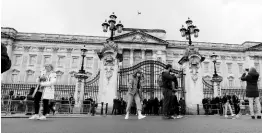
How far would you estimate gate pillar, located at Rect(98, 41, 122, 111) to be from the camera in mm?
11523

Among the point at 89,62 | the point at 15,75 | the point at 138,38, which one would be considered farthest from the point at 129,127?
the point at 15,75

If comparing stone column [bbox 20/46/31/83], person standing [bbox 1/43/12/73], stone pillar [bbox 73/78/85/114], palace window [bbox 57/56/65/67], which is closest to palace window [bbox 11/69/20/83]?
stone column [bbox 20/46/31/83]

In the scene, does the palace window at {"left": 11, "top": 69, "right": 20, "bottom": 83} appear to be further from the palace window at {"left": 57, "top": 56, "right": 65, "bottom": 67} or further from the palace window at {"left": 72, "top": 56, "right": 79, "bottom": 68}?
the palace window at {"left": 72, "top": 56, "right": 79, "bottom": 68}

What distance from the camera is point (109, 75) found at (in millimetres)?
11680

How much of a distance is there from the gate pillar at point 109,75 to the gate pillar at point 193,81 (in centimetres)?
488

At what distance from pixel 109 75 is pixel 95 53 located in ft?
113

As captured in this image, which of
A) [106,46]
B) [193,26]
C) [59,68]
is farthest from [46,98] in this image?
[59,68]

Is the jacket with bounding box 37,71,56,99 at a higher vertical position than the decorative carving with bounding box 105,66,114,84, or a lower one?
lower

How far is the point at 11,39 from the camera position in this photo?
1656 inches

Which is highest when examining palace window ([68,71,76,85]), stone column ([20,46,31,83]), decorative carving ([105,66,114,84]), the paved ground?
stone column ([20,46,31,83])

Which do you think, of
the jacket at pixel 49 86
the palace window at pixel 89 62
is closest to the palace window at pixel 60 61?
the palace window at pixel 89 62

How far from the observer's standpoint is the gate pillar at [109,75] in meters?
11.5

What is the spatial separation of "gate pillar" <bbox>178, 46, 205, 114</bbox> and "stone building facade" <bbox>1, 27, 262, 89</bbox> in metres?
29.1

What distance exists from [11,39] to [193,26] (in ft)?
137
